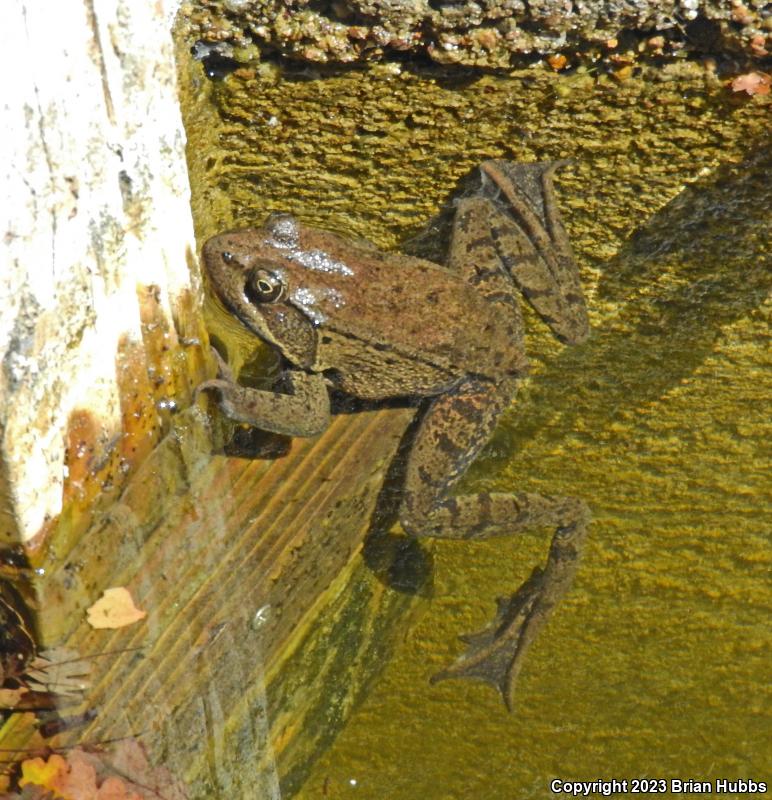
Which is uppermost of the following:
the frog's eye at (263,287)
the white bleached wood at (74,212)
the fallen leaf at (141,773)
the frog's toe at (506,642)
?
the white bleached wood at (74,212)

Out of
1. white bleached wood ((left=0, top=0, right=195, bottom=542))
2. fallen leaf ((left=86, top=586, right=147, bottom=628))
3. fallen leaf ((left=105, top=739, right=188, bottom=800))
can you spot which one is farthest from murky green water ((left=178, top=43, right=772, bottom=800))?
fallen leaf ((left=86, top=586, right=147, bottom=628))

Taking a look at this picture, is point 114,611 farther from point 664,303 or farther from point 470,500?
point 664,303

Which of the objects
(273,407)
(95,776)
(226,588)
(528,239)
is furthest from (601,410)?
(95,776)

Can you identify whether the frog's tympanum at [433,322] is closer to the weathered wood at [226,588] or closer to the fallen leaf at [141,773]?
the weathered wood at [226,588]

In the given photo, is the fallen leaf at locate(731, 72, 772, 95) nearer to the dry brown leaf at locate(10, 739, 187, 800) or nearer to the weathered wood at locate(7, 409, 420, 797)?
the weathered wood at locate(7, 409, 420, 797)

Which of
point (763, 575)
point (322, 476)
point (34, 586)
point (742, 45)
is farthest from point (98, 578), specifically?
point (763, 575)

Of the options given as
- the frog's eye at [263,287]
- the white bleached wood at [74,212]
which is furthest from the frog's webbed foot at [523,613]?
the white bleached wood at [74,212]
